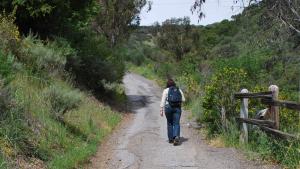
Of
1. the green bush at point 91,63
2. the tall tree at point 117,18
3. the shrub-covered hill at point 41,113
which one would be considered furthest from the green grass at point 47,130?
the tall tree at point 117,18

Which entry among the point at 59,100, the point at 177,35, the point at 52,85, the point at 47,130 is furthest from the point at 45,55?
the point at 177,35

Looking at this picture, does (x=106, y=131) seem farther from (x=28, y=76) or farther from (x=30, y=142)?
(x=30, y=142)

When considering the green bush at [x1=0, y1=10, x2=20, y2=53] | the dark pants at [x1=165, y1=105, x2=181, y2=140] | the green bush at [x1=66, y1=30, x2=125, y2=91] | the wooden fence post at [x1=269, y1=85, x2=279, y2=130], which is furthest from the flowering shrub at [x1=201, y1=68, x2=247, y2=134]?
the green bush at [x1=66, y1=30, x2=125, y2=91]

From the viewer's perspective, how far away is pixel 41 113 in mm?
12359

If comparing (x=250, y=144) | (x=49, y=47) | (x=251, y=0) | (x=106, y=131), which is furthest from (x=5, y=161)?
(x=251, y=0)

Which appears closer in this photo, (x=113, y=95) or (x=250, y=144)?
(x=250, y=144)

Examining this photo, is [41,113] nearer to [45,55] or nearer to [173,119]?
[173,119]

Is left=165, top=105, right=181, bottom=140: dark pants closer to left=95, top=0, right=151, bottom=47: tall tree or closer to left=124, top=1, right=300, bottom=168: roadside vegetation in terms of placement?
left=124, top=1, right=300, bottom=168: roadside vegetation

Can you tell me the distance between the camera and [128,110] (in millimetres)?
26531

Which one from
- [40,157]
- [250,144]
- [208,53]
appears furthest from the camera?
[208,53]

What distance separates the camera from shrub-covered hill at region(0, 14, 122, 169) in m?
9.59

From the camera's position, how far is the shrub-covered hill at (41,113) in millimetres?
9594

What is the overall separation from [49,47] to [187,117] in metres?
6.88

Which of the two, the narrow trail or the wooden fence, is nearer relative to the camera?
the wooden fence
